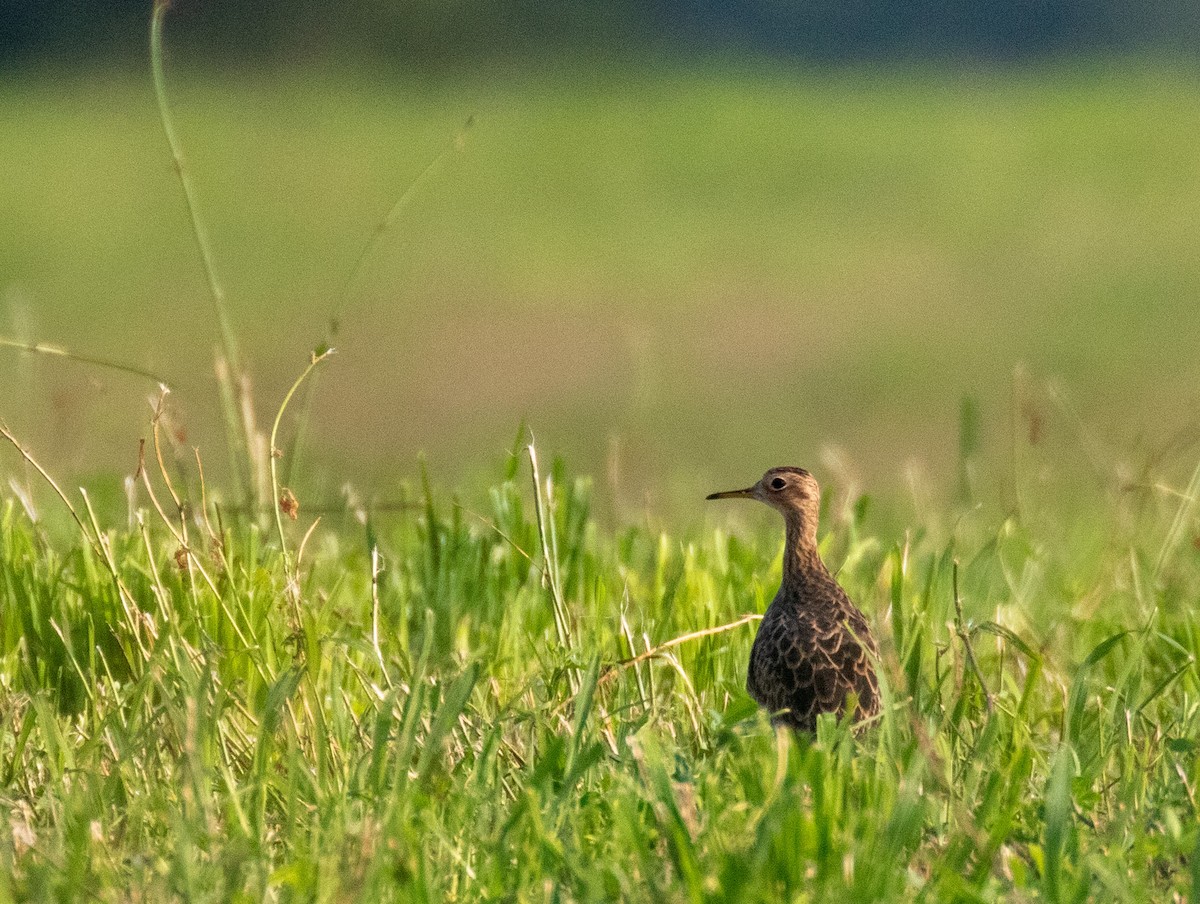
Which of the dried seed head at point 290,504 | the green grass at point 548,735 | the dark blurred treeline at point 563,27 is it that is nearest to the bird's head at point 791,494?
the green grass at point 548,735

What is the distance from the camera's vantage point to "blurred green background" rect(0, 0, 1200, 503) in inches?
548

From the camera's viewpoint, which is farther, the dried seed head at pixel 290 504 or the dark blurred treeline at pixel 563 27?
the dark blurred treeline at pixel 563 27

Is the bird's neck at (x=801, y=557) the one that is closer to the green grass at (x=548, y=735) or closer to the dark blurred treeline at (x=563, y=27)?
the green grass at (x=548, y=735)

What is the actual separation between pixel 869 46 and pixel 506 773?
39781mm

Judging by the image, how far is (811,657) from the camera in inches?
161

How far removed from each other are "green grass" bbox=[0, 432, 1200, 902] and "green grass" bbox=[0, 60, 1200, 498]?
137 inches

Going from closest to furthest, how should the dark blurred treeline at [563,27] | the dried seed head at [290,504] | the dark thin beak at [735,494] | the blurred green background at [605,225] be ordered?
1. the dried seed head at [290,504]
2. the dark thin beak at [735,494]
3. the blurred green background at [605,225]
4. the dark blurred treeline at [563,27]

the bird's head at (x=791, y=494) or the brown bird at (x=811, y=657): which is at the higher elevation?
the bird's head at (x=791, y=494)

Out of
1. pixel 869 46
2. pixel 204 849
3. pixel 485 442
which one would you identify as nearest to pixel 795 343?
pixel 485 442

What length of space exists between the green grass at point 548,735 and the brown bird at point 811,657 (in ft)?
0.32

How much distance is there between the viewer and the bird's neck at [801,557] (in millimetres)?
4504

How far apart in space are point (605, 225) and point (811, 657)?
17.4 meters

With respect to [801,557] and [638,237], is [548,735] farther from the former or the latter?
[638,237]

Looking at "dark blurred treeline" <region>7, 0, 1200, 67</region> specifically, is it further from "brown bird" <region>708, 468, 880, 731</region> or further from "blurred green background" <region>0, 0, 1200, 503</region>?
"brown bird" <region>708, 468, 880, 731</region>
